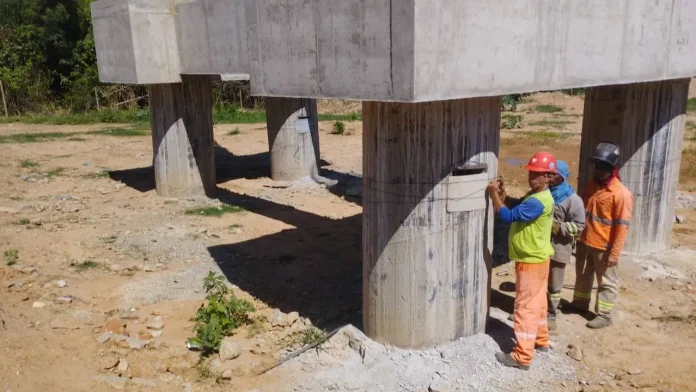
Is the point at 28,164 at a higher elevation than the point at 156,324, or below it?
higher

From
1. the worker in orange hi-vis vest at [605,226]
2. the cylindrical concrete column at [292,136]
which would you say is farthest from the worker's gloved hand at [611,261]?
the cylindrical concrete column at [292,136]

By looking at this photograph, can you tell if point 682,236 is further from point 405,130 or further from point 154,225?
point 154,225

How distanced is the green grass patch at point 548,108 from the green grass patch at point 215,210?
1832 cm

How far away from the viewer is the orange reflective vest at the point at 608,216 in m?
5.05

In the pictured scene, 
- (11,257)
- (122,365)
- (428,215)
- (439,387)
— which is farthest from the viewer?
(11,257)

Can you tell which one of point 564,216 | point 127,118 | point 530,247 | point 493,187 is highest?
point 493,187

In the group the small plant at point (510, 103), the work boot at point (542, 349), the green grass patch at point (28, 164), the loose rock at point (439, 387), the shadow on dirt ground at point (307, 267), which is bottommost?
the shadow on dirt ground at point (307, 267)

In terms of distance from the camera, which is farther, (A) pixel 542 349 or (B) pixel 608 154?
(B) pixel 608 154

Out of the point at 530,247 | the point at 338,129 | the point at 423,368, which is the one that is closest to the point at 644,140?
the point at 530,247

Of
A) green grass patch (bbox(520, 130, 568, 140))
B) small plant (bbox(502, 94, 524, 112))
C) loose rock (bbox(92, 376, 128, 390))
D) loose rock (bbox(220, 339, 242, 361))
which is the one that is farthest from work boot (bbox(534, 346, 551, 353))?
small plant (bbox(502, 94, 524, 112))

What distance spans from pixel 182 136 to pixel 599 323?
7805 mm

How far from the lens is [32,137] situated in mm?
16875

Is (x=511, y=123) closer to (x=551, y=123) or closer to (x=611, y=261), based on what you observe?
(x=551, y=123)

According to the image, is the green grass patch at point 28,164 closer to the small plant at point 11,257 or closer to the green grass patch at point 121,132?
the green grass patch at point 121,132
